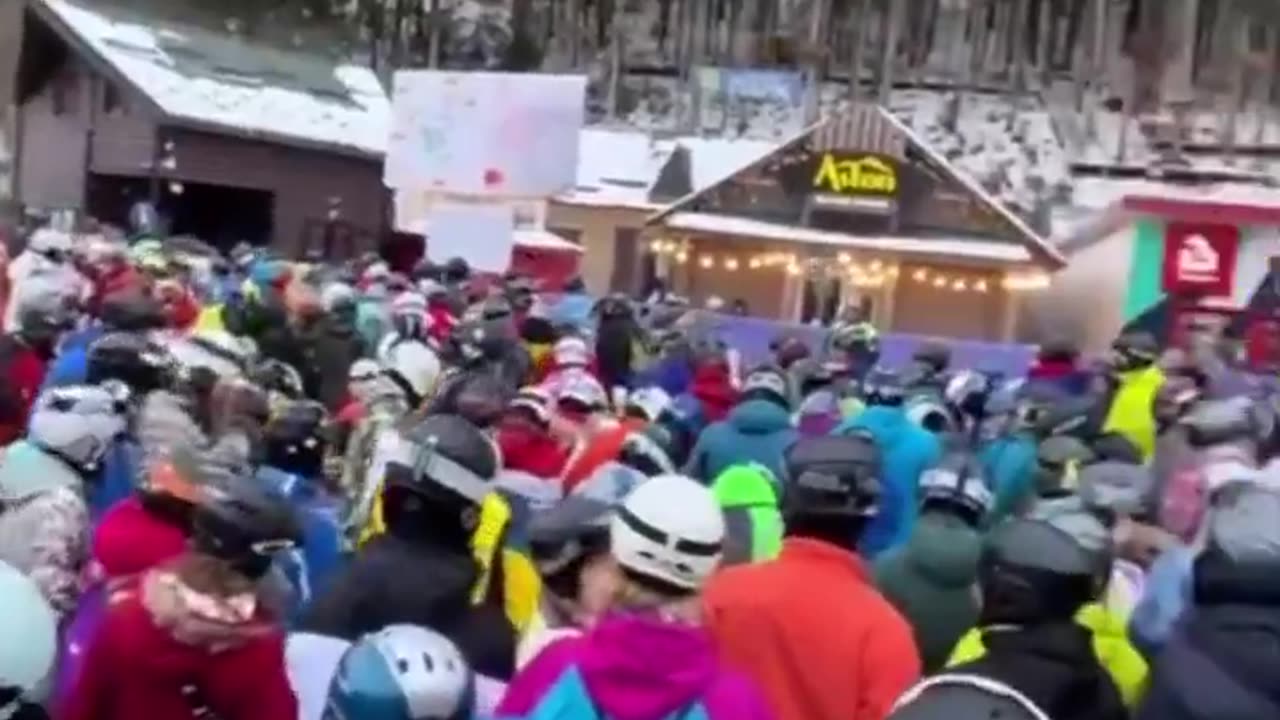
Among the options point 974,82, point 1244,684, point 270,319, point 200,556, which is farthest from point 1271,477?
point 974,82

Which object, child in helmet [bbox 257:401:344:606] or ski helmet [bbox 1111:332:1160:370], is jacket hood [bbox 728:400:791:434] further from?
ski helmet [bbox 1111:332:1160:370]

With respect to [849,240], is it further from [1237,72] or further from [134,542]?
[134,542]

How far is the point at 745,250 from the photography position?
116 feet

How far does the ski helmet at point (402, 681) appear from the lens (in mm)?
3529

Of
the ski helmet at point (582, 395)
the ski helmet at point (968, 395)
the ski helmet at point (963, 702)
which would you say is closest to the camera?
the ski helmet at point (963, 702)

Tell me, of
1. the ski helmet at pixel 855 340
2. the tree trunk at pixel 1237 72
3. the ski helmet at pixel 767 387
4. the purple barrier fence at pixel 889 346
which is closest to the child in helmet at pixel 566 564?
the ski helmet at pixel 767 387

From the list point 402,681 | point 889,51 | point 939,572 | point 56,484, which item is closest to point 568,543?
point 402,681

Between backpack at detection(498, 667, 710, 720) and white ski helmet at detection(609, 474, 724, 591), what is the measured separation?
225mm

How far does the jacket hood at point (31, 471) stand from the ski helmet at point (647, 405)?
3816 millimetres

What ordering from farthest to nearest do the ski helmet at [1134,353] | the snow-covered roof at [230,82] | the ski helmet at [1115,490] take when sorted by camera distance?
the snow-covered roof at [230,82] → the ski helmet at [1134,353] → the ski helmet at [1115,490]

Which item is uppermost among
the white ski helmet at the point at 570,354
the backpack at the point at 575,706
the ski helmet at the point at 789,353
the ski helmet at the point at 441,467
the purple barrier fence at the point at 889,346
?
the ski helmet at the point at 441,467

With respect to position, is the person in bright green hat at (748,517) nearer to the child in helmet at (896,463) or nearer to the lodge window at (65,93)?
the child in helmet at (896,463)

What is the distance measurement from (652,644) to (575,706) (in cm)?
17

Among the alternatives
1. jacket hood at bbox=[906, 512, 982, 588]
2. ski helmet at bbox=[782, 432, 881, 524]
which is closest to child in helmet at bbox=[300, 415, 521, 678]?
Result: ski helmet at bbox=[782, 432, 881, 524]
